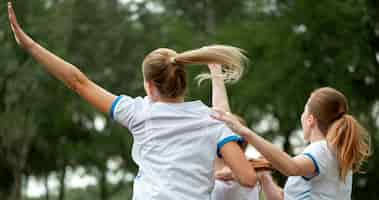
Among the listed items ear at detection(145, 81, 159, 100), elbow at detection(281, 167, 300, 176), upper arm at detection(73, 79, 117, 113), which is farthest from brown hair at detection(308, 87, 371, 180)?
upper arm at detection(73, 79, 117, 113)

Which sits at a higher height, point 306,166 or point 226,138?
point 226,138

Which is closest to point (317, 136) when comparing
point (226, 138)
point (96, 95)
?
point (226, 138)

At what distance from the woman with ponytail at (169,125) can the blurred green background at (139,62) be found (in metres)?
15.5

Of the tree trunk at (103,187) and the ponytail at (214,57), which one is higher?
the ponytail at (214,57)

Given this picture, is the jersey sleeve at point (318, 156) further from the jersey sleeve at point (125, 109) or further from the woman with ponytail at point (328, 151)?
the jersey sleeve at point (125, 109)

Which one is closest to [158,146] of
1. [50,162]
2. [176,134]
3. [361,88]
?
[176,134]

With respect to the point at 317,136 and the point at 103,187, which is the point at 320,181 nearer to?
the point at 317,136

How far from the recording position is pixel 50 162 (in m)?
33.1

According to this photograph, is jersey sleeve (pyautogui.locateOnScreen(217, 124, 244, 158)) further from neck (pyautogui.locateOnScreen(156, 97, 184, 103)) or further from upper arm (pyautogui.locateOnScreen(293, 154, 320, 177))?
upper arm (pyautogui.locateOnScreen(293, 154, 320, 177))

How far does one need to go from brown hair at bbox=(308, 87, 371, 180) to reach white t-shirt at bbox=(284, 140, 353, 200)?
2.0 inches

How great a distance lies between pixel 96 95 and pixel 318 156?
129 centimetres

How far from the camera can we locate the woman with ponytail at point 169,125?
402 centimetres

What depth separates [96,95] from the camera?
13.4 feet

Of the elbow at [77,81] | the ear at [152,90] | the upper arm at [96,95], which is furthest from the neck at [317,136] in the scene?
the elbow at [77,81]
